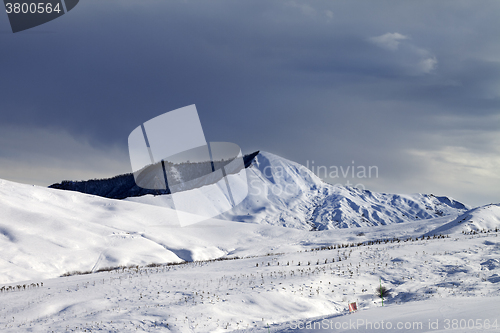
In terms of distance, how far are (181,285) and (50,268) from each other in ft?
47.3

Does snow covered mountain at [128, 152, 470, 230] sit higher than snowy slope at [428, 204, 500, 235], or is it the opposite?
snowy slope at [428, 204, 500, 235]

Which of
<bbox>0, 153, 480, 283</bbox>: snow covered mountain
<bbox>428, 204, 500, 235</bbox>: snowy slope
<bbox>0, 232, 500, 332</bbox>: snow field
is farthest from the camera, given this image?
<bbox>428, 204, 500, 235</bbox>: snowy slope

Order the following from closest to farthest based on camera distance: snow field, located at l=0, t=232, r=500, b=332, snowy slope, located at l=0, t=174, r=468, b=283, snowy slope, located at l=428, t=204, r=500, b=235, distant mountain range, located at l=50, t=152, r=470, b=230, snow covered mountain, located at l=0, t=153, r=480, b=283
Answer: snow field, located at l=0, t=232, r=500, b=332
snowy slope, located at l=0, t=174, r=468, b=283
snow covered mountain, located at l=0, t=153, r=480, b=283
snowy slope, located at l=428, t=204, r=500, b=235
distant mountain range, located at l=50, t=152, r=470, b=230

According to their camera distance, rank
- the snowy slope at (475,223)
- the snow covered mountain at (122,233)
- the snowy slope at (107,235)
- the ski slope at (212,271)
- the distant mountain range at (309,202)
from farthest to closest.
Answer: the distant mountain range at (309,202) → the snowy slope at (475,223) → the snow covered mountain at (122,233) → the snowy slope at (107,235) → the ski slope at (212,271)

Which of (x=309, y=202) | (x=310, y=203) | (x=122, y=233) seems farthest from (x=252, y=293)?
(x=309, y=202)

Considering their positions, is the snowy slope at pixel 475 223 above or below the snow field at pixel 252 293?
below

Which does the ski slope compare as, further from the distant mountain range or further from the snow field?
the distant mountain range

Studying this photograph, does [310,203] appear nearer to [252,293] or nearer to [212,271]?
[212,271]

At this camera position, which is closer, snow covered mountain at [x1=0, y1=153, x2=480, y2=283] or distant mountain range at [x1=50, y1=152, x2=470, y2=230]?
snow covered mountain at [x1=0, y1=153, x2=480, y2=283]

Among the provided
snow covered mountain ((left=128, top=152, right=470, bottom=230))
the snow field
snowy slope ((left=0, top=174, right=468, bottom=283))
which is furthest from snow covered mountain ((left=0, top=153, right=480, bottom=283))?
the snow field

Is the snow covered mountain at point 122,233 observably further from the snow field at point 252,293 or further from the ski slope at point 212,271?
the snow field at point 252,293

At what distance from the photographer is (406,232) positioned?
30812mm

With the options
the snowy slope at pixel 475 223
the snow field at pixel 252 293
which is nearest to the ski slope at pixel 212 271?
the snow field at pixel 252 293

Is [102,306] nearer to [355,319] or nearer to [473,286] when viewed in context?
[355,319]
